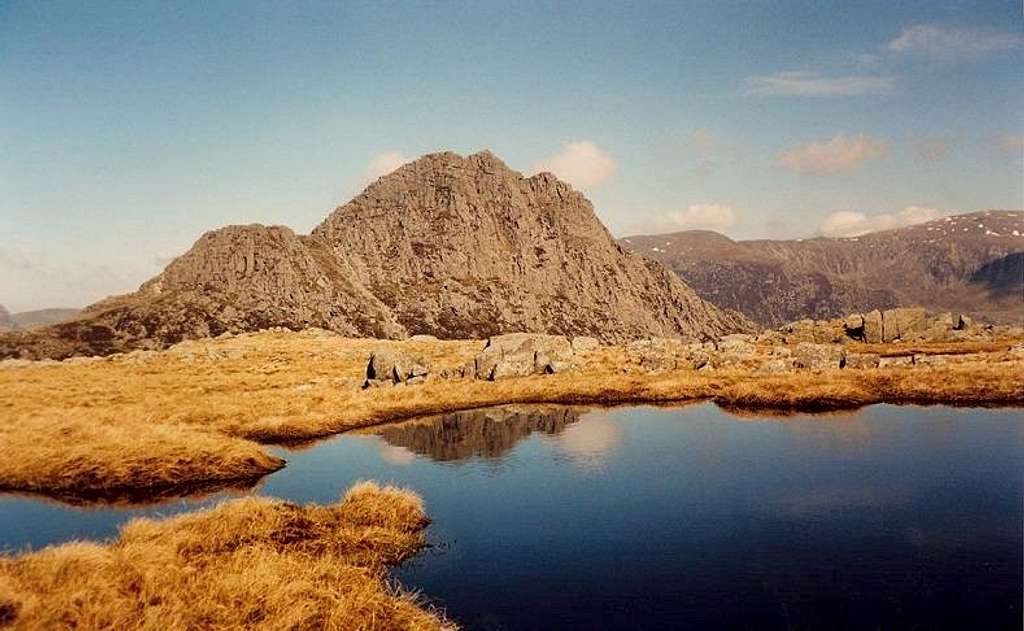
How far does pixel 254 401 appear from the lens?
5419 cm

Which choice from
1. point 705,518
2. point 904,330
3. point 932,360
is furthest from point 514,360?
point 904,330

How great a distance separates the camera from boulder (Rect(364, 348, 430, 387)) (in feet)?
212

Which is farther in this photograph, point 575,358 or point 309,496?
point 575,358

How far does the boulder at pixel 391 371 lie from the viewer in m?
64.7

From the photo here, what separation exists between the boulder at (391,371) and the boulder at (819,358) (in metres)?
38.4

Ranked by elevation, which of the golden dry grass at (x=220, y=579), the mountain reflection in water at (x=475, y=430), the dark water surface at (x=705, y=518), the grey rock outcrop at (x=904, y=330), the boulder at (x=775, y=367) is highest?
the grey rock outcrop at (x=904, y=330)

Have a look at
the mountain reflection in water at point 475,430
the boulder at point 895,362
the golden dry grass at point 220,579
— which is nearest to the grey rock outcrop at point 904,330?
the boulder at point 895,362

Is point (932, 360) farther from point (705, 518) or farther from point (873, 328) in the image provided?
point (705, 518)

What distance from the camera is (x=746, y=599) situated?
1906cm

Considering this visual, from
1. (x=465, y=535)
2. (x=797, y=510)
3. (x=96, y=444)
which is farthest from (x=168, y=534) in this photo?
(x=797, y=510)

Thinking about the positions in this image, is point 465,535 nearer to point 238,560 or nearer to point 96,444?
point 238,560

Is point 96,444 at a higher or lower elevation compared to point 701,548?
higher

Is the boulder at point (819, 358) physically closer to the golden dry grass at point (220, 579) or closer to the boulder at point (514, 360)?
the boulder at point (514, 360)

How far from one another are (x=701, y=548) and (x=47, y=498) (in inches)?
1203
